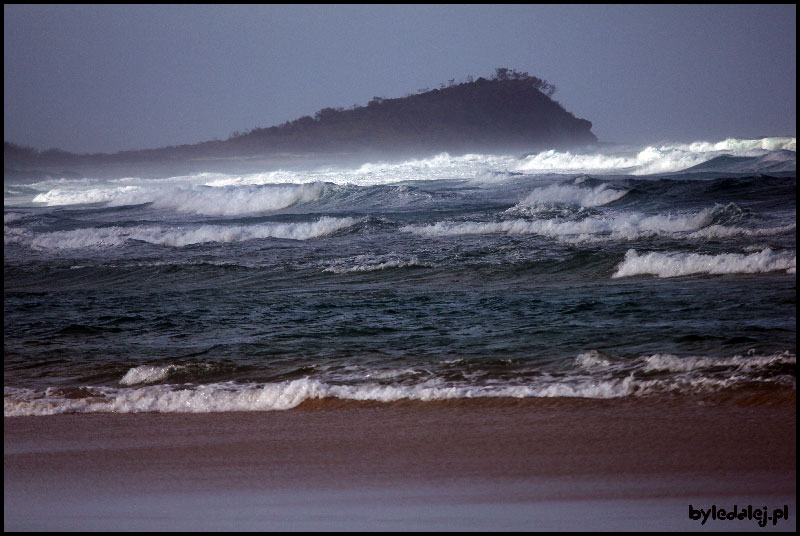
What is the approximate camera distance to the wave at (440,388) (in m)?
4.46

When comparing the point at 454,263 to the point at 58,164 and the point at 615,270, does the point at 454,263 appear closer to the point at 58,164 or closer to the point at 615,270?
the point at 615,270

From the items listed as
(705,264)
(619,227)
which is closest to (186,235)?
(619,227)

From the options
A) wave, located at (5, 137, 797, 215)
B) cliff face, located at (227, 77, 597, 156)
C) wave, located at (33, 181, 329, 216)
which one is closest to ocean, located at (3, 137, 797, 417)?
wave, located at (33, 181, 329, 216)

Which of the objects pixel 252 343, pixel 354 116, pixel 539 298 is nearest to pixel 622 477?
pixel 252 343

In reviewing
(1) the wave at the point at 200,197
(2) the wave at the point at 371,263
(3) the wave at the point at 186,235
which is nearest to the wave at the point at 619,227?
(3) the wave at the point at 186,235

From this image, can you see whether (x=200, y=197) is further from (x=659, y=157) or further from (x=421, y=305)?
(x=421, y=305)

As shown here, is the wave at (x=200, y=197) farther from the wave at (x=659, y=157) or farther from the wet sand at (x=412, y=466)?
the wet sand at (x=412, y=466)

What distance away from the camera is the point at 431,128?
26.1 m

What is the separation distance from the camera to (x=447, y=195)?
68.8 feet

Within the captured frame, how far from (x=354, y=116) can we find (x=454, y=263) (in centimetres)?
1393

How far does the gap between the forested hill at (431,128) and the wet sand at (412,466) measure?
16505 millimetres

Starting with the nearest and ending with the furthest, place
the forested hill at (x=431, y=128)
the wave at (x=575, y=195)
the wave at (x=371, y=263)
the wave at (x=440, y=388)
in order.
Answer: the wave at (x=440, y=388), the wave at (x=371, y=263), the wave at (x=575, y=195), the forested hill at (x=431, y=128)

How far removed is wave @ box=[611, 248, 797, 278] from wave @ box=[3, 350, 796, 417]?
4015mm

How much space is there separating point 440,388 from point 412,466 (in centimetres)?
120
